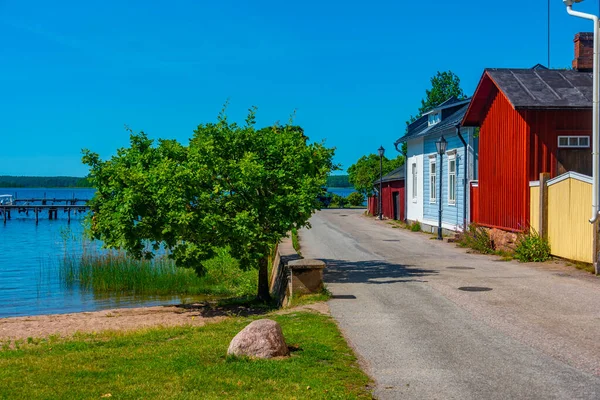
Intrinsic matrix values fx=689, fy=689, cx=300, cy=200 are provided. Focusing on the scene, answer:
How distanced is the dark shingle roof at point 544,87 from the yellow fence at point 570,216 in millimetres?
2657

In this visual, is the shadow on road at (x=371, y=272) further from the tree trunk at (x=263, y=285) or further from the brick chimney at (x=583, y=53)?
the brick chimney at (x=583, y=53)

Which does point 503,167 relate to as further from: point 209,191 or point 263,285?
point 209,191

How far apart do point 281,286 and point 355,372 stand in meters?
8.94

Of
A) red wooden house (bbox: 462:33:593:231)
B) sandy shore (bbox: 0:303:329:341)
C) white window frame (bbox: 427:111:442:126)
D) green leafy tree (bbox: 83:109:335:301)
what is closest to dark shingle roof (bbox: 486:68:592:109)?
red wooden house (bbox: 462:33:593:231)

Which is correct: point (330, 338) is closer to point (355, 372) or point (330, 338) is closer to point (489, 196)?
point (355, 372)

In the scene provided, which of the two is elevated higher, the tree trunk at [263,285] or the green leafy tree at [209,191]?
the green leafy tree at [209,191]

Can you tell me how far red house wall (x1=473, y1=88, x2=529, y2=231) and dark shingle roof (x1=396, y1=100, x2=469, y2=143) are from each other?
2.83 metres

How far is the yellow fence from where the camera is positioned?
16.5 meters

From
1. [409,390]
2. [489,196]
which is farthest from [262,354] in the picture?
[489,196]

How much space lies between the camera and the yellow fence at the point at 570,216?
54.1 feet

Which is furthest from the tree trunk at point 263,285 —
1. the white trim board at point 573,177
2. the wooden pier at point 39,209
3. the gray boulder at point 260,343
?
the wooden pier at point 39,209

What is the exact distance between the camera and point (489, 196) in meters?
23.3

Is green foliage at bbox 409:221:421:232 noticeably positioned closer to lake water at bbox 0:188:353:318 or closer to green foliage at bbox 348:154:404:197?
lake water at bbox 0:188:353:318

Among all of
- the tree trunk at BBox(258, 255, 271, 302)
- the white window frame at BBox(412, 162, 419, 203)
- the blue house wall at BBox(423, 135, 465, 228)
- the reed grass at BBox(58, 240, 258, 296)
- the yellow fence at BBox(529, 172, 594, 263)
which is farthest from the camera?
the white window frame at BBox(412, 162, 419, 203)
